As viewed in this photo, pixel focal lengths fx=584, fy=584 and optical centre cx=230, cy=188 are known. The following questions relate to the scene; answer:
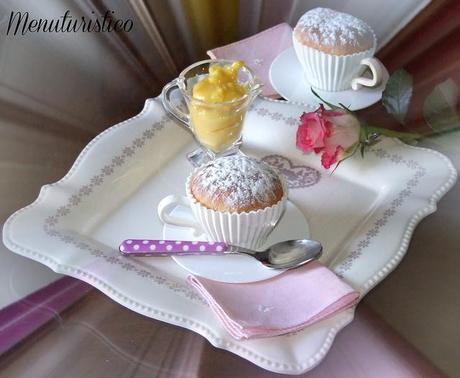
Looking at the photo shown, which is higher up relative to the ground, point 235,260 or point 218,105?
point 218,105

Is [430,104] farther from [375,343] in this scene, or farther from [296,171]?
[375,343]

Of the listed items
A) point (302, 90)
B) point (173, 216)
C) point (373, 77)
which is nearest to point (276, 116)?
point (302, 90)

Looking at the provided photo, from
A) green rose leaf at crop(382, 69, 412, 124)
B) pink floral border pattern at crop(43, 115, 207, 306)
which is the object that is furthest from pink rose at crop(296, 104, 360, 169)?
pink floral border pattern at crop(43, 115, 207, 306)

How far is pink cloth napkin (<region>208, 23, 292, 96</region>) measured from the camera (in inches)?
46.3

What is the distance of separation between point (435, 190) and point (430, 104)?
25 cm

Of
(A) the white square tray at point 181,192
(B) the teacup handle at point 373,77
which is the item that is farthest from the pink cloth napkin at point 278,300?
(B) the teacup handle at point 373,77

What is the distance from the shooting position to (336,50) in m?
1.10

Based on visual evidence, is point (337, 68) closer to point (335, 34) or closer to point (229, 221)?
point (335, 34)

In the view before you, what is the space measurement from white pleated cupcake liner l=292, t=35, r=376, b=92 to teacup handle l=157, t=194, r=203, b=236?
1.47ft

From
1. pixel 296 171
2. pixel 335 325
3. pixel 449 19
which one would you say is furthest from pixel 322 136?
pixel 449 19

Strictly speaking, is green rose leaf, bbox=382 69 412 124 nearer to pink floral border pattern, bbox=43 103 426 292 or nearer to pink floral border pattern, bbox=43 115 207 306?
pink floral border pattern, bbox=43 103 426 292

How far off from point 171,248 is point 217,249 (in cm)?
6

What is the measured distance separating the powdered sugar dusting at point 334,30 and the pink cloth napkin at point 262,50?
10 cm

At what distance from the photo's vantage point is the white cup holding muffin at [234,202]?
31.1 inches
